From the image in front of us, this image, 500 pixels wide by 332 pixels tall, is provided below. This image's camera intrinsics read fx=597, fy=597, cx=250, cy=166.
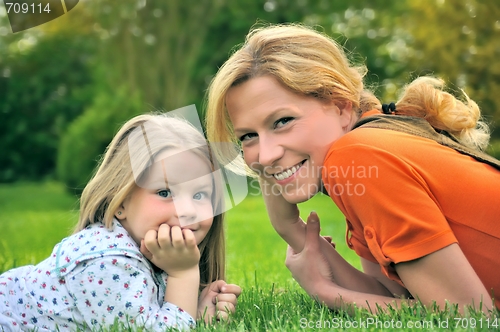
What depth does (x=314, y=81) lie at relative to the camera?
2.91 m

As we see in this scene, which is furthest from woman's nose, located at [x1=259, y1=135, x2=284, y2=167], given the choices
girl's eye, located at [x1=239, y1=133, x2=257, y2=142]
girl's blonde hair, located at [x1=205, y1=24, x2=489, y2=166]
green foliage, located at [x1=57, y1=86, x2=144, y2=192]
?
green foliage, located at [x1=57, y1=86, x2=144, y2=192]

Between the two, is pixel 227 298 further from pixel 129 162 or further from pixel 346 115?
pixel 346 115

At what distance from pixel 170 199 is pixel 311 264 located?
2.85 feet

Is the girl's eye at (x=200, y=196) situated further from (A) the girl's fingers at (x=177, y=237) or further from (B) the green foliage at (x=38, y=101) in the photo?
(B) the green foliage at (x=38, y=101)

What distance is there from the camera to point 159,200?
2.84m

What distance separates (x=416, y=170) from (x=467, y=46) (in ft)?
60.2

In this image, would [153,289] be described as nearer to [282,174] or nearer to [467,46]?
[282,174]

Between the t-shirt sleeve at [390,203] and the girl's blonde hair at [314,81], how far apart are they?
1.60ft

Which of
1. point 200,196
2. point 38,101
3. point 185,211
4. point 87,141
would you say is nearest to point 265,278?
point 200,196

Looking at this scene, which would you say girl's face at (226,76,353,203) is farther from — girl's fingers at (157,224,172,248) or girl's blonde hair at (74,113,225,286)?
girl's fingers at (157,224,172,248)

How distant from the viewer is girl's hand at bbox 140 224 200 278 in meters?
2.74

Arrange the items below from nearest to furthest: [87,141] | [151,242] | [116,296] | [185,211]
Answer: [116,296], [151,242], [185,211], [87,141]

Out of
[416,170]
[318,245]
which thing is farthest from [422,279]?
[318,245]

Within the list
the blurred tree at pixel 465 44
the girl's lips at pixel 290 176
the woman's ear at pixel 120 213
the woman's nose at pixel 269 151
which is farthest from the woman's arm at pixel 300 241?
the blurred tree at pixel 465 44
